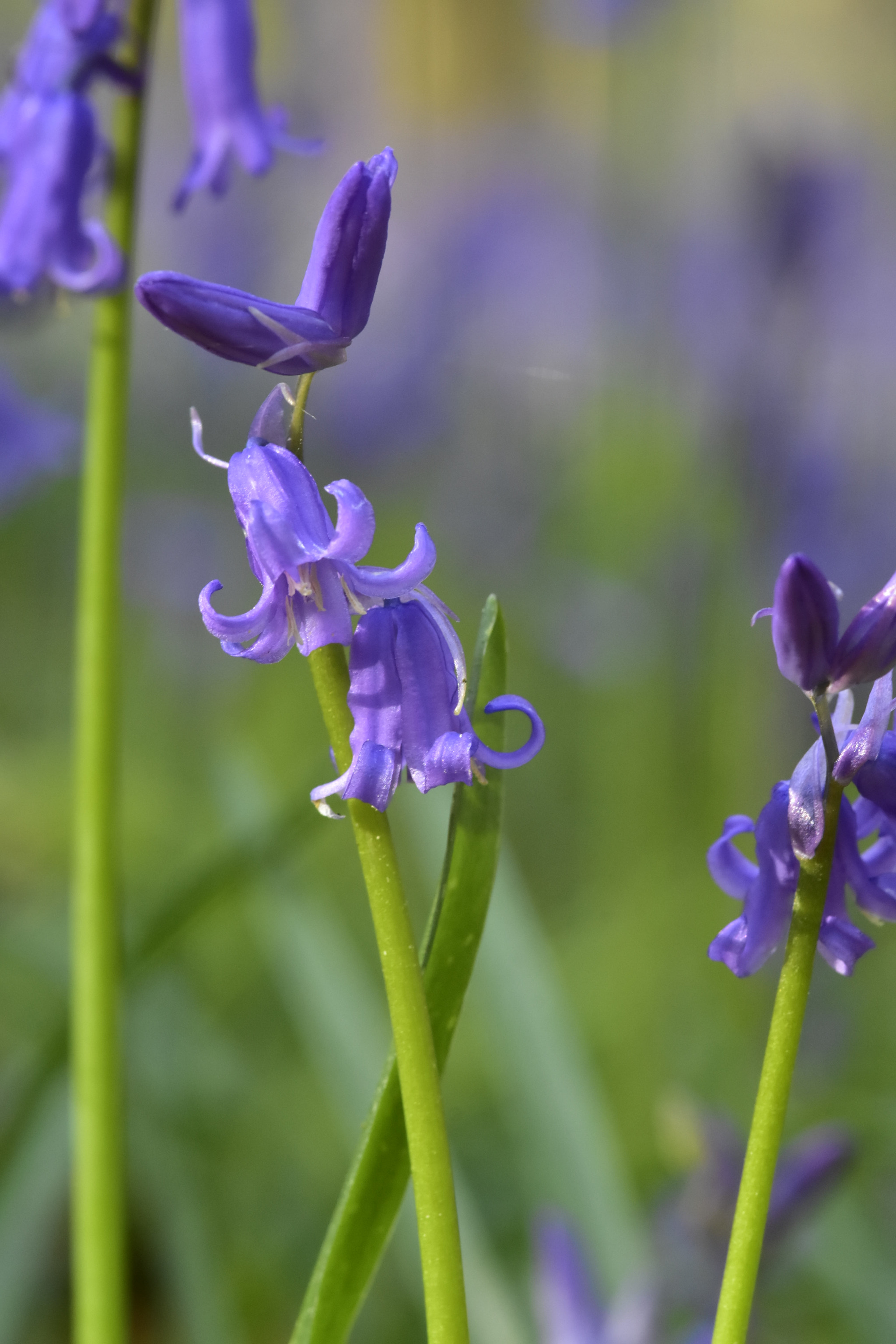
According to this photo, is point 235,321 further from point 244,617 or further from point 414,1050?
point 414,1050

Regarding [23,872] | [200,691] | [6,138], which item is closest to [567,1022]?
[6,138]

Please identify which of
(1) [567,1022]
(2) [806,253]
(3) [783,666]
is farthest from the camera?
(2) [806,253]

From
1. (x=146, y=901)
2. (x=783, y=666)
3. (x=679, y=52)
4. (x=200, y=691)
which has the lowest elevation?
(x=783, y=666)

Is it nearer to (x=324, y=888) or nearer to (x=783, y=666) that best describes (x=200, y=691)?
(x=324, y=888)

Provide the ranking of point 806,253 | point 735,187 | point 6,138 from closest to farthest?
1. point 6,138
2. point 806,253
3. point 735,187

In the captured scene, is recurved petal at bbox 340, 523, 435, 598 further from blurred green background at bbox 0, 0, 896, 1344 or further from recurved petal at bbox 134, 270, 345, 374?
blurred green background at bbox 0, 0, 896, 1344

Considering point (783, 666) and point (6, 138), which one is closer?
point (783, 666)

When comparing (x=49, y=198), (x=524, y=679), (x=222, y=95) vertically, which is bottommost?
(x=49, y=198)

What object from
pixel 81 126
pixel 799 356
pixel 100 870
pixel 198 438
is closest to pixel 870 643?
pixel 198 438
